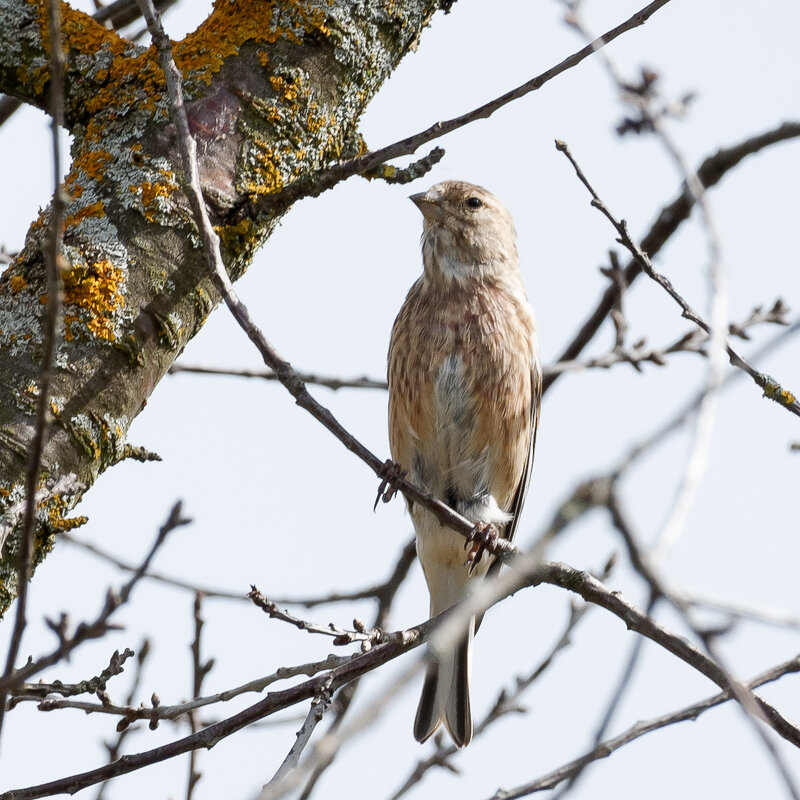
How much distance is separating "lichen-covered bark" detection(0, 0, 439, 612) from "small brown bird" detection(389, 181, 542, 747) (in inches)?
78.1

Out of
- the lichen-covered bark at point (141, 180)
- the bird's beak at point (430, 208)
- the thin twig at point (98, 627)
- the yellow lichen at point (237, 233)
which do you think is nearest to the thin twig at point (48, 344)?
the thin twig at point (98, 627)

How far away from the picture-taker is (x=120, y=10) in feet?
16.3

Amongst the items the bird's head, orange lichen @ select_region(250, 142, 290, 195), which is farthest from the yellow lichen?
the bird's head

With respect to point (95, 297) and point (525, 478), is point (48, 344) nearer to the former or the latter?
point (95, 297)

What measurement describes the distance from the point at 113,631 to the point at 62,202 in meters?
0.91

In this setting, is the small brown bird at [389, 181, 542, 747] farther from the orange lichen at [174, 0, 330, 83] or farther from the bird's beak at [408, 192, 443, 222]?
the orange lichen at [174, 0, 330, 83]

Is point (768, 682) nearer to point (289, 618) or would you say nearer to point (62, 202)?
point (289, 618)

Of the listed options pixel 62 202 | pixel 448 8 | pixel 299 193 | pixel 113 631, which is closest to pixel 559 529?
pixel 62 202

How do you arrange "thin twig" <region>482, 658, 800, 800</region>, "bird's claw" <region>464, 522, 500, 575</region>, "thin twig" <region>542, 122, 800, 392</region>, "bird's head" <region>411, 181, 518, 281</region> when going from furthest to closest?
"bird's head" <region>411, 181, 518, 281</region>
"thin twig" <region>542, 122, 800, 392</region>
"bird's claw" <region>464, 522, 500, 575</region>
"thin twig" <region>482, 658, 800, 800</region>

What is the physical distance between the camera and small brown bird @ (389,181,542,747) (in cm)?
570

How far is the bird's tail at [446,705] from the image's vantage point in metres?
5.61

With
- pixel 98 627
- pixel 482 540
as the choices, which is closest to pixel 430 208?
pixel 482 540

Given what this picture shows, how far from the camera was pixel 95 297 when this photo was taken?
10.6ft

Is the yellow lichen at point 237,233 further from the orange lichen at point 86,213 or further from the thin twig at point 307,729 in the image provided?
A: the thin twig at point 307,729
